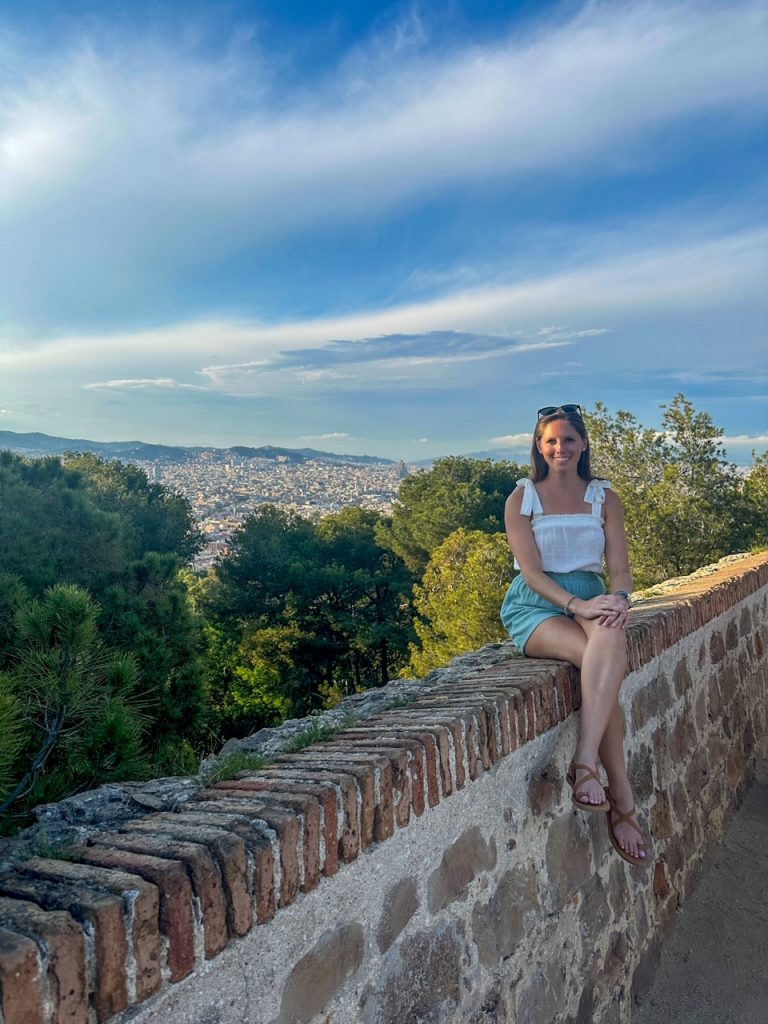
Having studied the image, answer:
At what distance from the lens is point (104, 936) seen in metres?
1.14

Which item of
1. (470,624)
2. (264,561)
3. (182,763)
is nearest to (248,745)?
(182,763)

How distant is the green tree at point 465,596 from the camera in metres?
15.9

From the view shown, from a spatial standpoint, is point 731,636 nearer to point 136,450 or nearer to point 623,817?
point 623,817

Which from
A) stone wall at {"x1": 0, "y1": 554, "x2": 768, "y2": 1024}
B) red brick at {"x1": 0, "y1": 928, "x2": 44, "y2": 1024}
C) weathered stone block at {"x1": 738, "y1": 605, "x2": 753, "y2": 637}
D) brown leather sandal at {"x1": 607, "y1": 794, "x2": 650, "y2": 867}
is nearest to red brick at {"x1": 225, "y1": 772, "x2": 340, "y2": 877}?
stone wall at {"x1": 0, "y1": 554, "x2": 768, "y2": 1024}

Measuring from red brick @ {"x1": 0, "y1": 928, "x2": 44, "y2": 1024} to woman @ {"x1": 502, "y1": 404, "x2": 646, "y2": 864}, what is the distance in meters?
1.82

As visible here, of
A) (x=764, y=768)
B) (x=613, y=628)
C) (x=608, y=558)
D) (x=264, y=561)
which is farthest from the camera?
(x=264, y=561)

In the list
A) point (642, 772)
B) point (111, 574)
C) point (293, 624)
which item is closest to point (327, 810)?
point (642, 772)

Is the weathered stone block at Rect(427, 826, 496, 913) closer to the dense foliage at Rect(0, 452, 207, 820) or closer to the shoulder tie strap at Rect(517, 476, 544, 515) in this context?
the shoulder tie strap at Rect(517, 476, 544, 515)

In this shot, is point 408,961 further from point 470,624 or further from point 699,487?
point 699,487

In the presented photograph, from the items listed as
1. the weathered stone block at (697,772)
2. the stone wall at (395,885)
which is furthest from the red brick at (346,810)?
the weathered stone block at (697,772)

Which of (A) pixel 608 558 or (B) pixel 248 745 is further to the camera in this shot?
(A) pixel 608 558

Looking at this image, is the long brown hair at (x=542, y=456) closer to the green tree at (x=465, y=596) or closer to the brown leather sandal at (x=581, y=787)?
the brown leather sandal at (x=581, y=787)

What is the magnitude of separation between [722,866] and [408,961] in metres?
2.62

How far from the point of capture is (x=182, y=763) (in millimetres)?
3256
